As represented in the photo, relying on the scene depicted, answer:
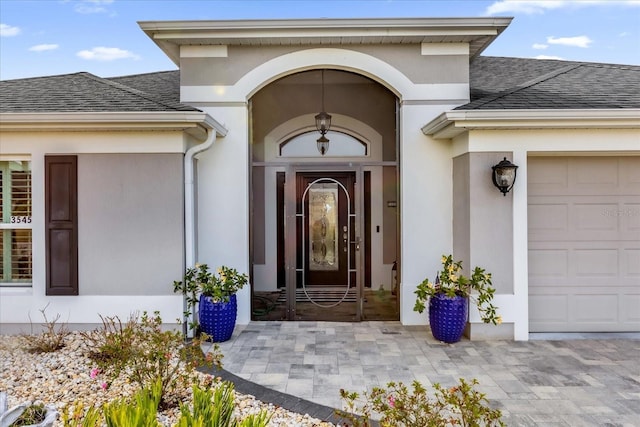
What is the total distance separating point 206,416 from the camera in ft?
8.02

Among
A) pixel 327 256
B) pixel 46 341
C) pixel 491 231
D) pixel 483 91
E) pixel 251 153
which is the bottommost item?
pixel 46 341

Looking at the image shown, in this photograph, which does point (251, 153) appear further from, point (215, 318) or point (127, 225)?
point (215, 318)

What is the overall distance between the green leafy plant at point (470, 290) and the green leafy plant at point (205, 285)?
7.90 feet

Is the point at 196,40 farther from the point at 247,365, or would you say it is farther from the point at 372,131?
the point at 247,365

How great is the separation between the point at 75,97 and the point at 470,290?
6133 mm

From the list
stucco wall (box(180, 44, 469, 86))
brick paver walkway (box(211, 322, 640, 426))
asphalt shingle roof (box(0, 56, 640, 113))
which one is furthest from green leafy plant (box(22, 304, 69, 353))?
stucco wall (box(180, 44, 469, 86))

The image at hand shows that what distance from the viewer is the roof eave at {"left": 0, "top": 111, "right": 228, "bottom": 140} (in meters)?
5.24

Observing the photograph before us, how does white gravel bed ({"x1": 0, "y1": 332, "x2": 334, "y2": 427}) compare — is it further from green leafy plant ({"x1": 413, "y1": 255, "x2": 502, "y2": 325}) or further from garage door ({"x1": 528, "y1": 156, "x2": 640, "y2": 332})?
garage door ({"x1": 528, "y1": 156, "x2": 640, "y2": 332})

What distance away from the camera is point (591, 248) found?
Result: 5789mm

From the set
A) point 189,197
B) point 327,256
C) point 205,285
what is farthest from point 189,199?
point 327,256

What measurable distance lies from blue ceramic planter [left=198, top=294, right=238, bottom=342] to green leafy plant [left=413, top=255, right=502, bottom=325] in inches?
94.6

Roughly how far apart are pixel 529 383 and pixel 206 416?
3.24 meters

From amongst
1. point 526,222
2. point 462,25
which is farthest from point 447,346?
point 462,25

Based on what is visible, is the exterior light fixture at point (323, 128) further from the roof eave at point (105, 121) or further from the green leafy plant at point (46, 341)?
the green leafy plant at point (46, 341)
